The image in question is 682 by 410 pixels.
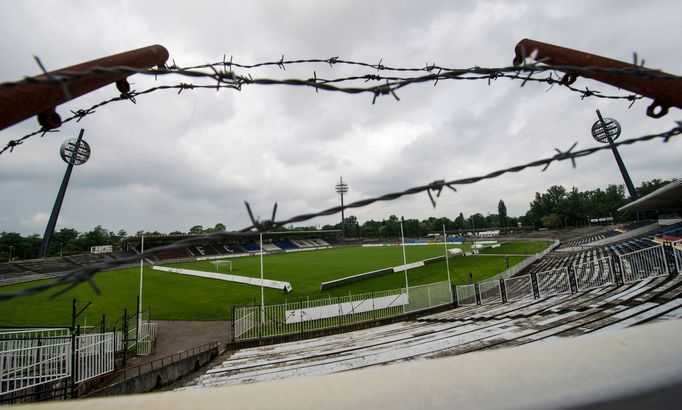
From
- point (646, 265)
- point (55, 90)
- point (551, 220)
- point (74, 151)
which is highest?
point (74, 151)

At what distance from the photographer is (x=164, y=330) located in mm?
16219

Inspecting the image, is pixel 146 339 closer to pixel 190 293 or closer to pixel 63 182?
pixel 190 293

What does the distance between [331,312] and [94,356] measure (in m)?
8.64

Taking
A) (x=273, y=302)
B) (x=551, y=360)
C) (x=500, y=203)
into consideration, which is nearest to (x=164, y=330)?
(x=273, y=302)

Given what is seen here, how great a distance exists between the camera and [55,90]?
1.58 metres

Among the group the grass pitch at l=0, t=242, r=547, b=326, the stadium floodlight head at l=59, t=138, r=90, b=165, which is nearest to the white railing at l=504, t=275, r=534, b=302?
the grass pitch at l=0, t=242, r=547, b=326

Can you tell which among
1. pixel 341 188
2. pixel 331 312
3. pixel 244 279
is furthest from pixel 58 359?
pixel 341 188

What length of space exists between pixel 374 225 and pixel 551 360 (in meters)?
117

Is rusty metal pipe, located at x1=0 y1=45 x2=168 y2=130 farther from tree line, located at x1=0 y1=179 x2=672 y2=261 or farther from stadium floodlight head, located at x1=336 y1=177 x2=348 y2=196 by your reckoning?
stadium floodlight head, located at x1=336 y1=177 x2=348 y2=196

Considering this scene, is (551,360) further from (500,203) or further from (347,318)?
(500,203)

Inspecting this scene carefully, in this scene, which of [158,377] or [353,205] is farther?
[158,377]

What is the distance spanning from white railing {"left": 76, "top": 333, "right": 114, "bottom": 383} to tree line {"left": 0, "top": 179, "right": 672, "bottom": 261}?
93.2 ft

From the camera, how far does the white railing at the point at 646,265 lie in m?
8.64

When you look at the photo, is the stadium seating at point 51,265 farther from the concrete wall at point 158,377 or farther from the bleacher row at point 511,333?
the concrete wall at point 158,377
